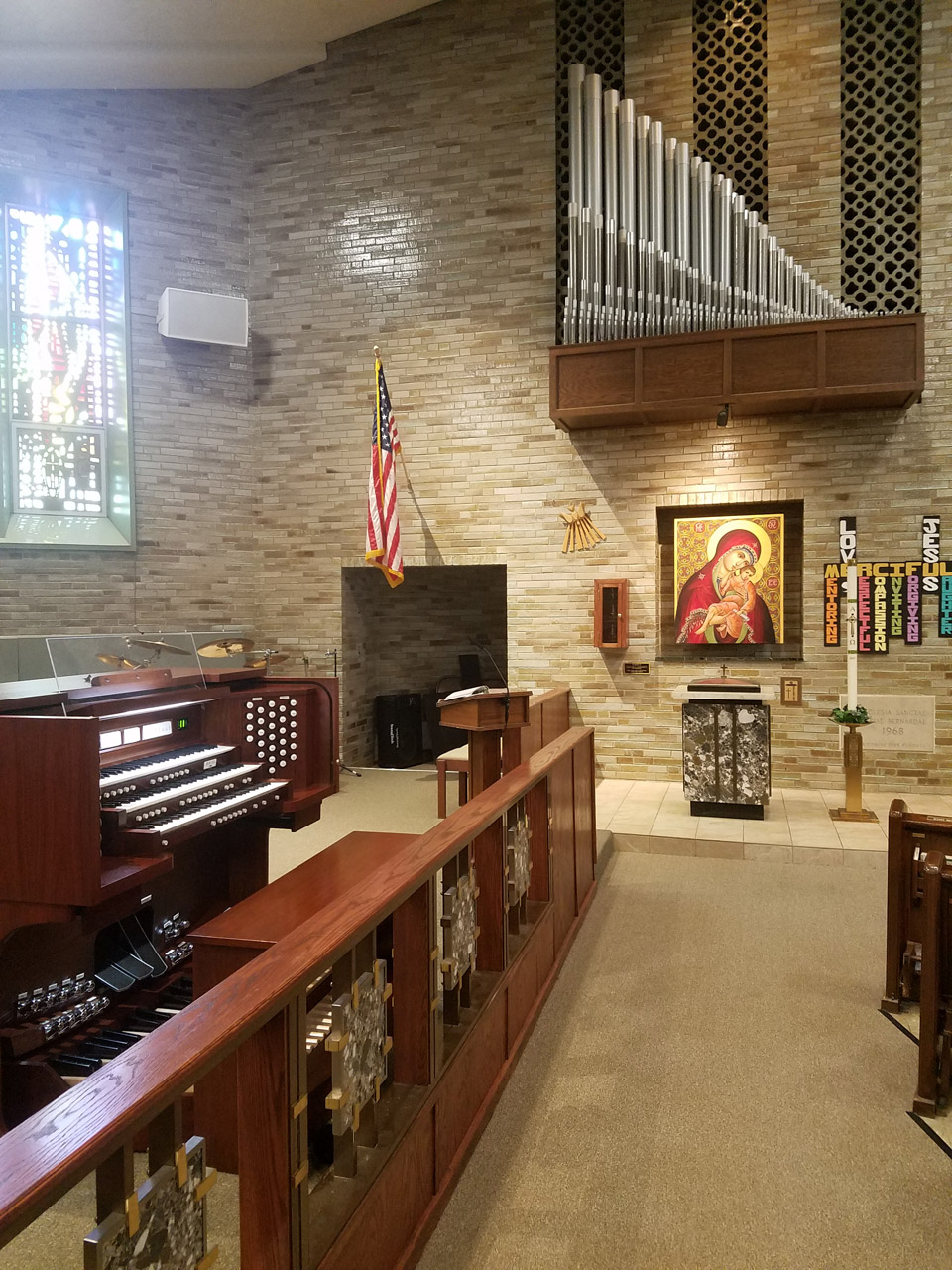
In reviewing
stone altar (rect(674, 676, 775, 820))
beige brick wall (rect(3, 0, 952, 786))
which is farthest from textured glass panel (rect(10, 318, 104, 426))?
stone altar (rect(674, 676, 775, 820))

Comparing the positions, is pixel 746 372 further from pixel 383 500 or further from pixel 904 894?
pixel 904 894

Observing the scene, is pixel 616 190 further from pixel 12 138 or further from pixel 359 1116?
pixel 359 1116

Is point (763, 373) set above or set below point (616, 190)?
below

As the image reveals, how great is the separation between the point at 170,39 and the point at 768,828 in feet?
26.9

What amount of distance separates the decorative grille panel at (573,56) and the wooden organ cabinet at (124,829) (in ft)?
18.1

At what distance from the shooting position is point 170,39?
7.82 m

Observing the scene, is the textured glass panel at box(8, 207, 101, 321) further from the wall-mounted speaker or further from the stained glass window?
the wall-mounted speaker

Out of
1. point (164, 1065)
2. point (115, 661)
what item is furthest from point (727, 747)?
point (164, 1065)

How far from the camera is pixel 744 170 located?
7.68m

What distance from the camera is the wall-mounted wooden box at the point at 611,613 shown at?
25.4 feet

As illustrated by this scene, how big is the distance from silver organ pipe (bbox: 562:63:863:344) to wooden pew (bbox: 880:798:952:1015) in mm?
4817

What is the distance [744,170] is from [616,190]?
1.20 m

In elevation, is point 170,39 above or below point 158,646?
above

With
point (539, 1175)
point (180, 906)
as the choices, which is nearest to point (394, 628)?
point (180, 906)
